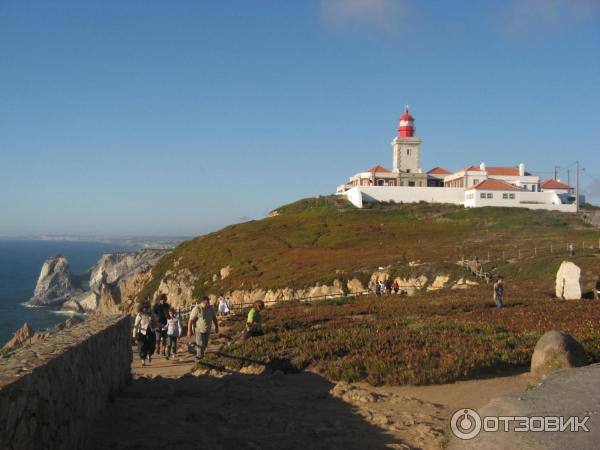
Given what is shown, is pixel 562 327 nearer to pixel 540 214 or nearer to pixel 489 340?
pixel 489 340

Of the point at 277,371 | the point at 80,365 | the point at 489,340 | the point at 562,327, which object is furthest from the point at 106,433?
the point at 562,327

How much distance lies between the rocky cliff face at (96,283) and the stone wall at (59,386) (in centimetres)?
6473


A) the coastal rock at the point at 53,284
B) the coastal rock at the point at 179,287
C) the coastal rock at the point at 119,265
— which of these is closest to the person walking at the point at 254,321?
the coastal rock at the point at 179,287

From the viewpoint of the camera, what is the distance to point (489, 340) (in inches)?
561

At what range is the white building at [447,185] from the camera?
277 feet

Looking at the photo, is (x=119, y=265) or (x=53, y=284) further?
(x=119, y=265)

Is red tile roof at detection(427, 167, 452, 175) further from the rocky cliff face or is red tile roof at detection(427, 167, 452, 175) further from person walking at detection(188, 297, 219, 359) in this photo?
person walking at detection(188, 297, 219, 359)

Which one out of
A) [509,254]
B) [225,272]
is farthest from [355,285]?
[225,272]

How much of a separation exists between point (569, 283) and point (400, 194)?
66750 millimetres

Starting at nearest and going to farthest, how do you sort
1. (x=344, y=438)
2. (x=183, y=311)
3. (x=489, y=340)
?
1. (x=344, y=438)
2. (x=489, y=340)
3. (x=183, y=311)

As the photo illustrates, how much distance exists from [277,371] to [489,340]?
17.8ft

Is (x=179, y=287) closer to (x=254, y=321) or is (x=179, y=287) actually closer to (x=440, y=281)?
(x=440, y=281)

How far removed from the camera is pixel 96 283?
131500 millimetres

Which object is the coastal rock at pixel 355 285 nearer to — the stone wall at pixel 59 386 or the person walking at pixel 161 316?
the person walking at pixel 161 316
